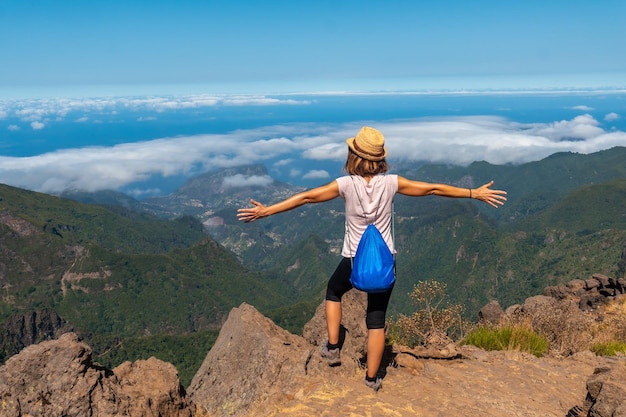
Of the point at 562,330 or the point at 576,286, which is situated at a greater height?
the point at 562,330

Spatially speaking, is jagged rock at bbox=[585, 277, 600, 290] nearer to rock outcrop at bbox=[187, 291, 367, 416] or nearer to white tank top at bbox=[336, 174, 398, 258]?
rock outcrop at bbox=[187, 291, 367, 416]

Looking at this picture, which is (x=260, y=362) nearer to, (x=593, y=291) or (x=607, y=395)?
(x=607, y=395)

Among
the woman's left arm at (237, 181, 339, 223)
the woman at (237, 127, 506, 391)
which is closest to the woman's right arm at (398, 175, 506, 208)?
the woman at (237, 127, 506, 391)

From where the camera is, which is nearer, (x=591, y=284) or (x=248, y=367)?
(x=248, y=367)

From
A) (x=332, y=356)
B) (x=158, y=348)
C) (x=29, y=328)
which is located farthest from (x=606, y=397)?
(x=29, y=328)

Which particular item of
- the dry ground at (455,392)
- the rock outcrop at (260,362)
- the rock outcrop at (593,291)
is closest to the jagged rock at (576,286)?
the rock outcrop at (593,291)

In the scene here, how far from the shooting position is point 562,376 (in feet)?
27.8

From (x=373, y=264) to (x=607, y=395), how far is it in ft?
11.3

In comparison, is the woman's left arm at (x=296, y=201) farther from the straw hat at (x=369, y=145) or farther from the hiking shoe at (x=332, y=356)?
the hiking shoe at (x=332, y=356)

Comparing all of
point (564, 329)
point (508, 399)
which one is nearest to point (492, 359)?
point (508, 399)

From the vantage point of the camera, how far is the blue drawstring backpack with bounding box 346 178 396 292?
20.3 ft

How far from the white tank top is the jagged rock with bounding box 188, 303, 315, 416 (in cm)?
240

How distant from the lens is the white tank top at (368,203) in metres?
6.41

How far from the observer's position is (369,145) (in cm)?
630
